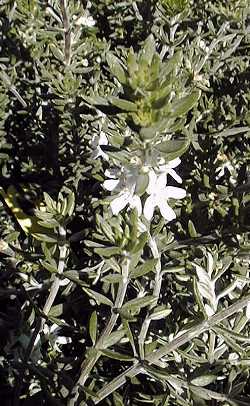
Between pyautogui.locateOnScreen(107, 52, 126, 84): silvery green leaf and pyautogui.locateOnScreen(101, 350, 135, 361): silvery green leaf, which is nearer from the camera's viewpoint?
pyautogui.locateOnScreen(107, 52, 126, 84): silvery green leaf

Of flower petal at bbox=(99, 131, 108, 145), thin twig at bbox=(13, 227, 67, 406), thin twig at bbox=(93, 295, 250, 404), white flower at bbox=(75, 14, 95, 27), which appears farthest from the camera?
white flower at bbox=(75, 14, 95, 27)

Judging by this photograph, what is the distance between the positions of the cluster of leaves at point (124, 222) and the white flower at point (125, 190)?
0.03 metres

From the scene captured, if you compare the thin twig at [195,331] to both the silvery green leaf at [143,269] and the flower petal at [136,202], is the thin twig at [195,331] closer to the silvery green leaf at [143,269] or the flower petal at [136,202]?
the silvery green leaf at [143,269]

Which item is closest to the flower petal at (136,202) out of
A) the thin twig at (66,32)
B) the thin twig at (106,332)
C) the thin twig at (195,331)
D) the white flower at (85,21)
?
the thin twig at (106,332)

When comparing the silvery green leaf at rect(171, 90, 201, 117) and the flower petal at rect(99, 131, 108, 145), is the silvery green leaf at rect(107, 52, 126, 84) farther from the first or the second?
the flower petal at rect(99, 131, 108, 145)

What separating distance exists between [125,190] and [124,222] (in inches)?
4.5

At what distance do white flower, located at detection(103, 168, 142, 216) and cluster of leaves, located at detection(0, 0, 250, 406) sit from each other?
3 centimetres

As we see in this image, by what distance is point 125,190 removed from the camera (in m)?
1.23

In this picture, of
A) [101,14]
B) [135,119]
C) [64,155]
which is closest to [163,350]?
[135,119]

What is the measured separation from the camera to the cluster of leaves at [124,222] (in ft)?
4.23

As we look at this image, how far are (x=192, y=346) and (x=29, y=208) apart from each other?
3.28 ft

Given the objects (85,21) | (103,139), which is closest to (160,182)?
(103,139)

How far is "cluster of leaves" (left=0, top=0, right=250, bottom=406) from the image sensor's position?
1289mm

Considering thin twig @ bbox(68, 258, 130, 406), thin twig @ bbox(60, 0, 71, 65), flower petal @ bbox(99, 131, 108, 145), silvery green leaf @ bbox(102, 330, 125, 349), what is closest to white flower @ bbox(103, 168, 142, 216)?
thin twig @ bbox(68, 258, 130, 406)
